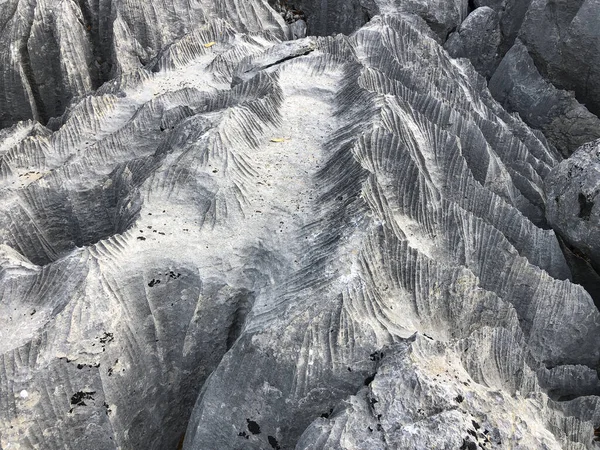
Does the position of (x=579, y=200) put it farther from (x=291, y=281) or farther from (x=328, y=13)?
(x=328, y=13)

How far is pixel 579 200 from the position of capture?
7.35 metres

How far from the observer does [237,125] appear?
7.68 metres

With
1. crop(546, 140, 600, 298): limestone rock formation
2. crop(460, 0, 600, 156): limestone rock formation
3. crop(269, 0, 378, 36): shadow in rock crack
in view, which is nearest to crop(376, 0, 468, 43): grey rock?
crop(269, 0, 378, 36): shadow in rock crack

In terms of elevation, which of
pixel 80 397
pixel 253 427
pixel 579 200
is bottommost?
pixel 253 427

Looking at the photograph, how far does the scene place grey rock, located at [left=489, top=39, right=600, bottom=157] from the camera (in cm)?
1123

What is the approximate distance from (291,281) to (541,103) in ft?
26.2

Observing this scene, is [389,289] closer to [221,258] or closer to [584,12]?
[221,258]

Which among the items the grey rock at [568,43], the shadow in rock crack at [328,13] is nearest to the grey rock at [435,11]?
the shadow in rock crack at [328,13]

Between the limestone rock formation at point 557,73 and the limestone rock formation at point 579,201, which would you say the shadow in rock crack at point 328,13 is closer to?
the limestone rock formation at point 557,73

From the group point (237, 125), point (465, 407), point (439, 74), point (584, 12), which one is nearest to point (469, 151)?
point (439, 74)

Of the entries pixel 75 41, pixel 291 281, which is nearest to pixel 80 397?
pixel 291 281

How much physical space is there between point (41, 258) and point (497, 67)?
1002 centimetres

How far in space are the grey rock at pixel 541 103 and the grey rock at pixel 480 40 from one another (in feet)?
4.08

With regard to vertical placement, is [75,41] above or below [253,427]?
A: above
